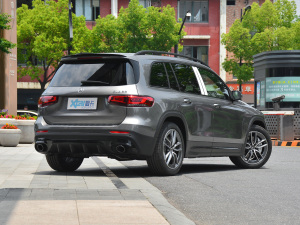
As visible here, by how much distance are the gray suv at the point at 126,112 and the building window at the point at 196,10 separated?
48.8 m

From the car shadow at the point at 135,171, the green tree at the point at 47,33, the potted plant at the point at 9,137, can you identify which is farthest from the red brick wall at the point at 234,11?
the car shadow at the point at 135,171

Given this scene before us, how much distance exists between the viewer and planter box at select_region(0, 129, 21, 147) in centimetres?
2145

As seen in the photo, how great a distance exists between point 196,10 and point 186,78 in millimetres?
49530

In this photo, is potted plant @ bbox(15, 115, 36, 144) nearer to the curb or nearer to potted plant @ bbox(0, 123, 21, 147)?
potted plant @ bbox(0, 123, 21, 147)

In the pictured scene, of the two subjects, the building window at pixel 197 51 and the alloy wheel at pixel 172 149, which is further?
the building window at pixel 197 51

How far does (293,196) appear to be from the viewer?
315 inches

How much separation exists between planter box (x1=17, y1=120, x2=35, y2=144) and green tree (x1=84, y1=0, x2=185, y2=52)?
961 inches

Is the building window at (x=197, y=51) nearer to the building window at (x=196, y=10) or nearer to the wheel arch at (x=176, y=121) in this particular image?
the building window at (x=196, y=10)

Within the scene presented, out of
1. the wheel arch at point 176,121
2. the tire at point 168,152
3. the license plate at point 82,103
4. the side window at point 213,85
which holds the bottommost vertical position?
the tire at point 168,152

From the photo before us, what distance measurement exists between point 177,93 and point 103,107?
132 centimetres

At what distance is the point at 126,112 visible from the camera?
368 inches

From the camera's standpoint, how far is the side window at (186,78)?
1047 cm

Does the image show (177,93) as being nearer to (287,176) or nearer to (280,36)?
(287,176)

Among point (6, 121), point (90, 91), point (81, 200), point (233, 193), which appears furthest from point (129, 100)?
point (6, 121)
